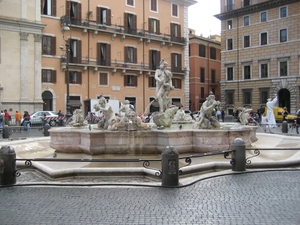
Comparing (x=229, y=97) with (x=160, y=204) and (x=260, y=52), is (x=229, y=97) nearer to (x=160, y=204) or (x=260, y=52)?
(x=260, y=52)

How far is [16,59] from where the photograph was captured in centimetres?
3198

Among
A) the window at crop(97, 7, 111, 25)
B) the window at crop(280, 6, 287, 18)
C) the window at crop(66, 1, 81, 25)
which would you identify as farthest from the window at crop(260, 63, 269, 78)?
the window at crop(66, 1, 81, 25)

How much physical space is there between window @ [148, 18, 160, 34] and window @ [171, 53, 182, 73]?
3694 millimetres

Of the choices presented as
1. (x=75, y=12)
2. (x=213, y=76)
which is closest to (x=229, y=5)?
(x=213, y=76)

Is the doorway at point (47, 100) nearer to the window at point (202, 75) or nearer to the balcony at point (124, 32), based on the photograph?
the balcony at point (124, 32)

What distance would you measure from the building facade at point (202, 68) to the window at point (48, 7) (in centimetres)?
2144

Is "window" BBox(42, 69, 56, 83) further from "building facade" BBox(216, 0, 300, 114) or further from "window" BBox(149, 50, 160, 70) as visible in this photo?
"building facade" BBox(216, 0, 300, 114)

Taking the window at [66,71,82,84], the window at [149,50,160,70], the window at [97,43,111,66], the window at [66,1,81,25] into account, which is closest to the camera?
the window at [66,1,81,25]

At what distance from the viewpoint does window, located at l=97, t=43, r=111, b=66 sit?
38.0 meters

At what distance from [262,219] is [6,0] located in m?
31.9

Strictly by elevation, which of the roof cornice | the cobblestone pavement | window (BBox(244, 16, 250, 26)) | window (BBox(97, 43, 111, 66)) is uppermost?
the roof cornice

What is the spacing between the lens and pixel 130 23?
40844mm

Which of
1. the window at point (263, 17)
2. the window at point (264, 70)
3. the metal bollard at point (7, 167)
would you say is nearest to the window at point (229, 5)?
the window at point (263, 17)

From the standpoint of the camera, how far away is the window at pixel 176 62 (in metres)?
44.3
